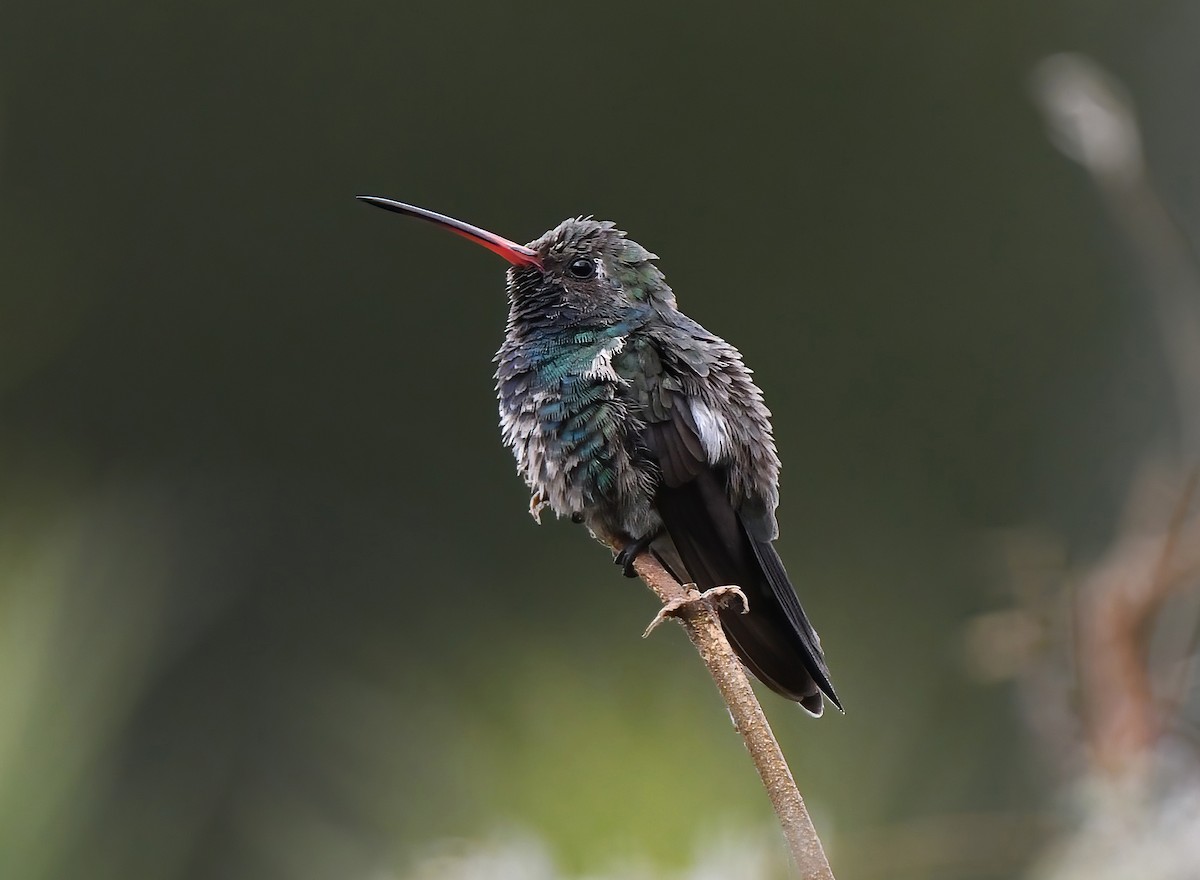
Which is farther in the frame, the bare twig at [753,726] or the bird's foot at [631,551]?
the bird's foot at [631,551]

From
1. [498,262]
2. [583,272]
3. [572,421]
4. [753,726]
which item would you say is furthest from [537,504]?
[498,262]

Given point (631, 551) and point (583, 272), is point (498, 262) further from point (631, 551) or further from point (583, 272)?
point (631, 551)

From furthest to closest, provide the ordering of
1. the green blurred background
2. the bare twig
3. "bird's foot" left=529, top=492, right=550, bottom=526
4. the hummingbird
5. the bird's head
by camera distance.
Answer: the green blurred background, the bird's head, "bird's foot" left=529, top=492, right=550, bottom=526, the hummingbird, the bare twig

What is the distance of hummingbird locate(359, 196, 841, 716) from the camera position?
1651 mm

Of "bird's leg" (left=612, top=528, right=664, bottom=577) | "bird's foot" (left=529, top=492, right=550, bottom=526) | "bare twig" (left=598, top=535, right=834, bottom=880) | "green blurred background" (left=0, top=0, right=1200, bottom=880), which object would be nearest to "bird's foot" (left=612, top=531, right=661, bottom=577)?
"bird's leg" (left=612, top=528, right=664, bottom=577)

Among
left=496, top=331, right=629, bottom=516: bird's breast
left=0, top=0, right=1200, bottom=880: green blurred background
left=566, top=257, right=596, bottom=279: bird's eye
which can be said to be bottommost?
left=496, top=331, right=629, bottom=516: bird's breast

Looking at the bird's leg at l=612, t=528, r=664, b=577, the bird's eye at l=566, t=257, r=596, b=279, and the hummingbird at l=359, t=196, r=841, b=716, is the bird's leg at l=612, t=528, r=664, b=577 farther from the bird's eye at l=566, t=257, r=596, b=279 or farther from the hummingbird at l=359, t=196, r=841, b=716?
the bird's eye at l=566, t=257, r=596, b=279

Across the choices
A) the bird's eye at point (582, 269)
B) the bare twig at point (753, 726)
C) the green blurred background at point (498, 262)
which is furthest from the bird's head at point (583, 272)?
the green blurred background at point (498, 262)

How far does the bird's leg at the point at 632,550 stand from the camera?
1.74 metres

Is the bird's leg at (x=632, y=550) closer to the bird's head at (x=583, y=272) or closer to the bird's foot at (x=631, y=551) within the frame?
the bird's foot at (x=631, y=551)

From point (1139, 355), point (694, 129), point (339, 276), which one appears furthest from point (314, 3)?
point (1139, 355)

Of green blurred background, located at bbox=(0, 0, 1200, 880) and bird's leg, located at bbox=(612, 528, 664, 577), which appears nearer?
bird's leg, located at bbox=(612, 528, 664, 577)

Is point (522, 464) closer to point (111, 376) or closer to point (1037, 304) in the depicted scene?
point (111, 376)

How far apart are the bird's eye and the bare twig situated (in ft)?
2.55
